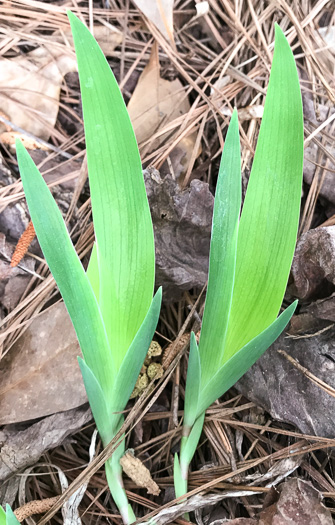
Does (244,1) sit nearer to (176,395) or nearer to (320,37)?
(320,37)

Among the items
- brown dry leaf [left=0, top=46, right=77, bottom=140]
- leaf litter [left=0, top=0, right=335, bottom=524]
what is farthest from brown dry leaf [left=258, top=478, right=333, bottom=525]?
brown dry leaf [left=0, top=46, right=77, bottom=140]

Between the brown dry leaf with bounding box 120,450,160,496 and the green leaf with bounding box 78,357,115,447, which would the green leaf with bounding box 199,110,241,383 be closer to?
the green leaf with bounding box 78,357,115,447

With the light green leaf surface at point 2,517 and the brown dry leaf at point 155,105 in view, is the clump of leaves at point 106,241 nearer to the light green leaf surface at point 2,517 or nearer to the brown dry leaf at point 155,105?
the light green leaf surface at point 2,517

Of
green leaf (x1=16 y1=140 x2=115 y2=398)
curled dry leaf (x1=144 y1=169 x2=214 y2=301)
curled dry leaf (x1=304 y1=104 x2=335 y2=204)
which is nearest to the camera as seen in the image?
green leaf (x1=16 y1=140 x2=115 y2=398)

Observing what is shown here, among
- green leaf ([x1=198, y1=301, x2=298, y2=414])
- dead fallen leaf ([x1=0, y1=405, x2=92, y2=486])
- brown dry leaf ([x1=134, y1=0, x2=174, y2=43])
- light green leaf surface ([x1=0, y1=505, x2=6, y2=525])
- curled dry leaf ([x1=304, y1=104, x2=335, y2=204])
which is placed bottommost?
dead fallen leaf ([x1=0, y1=405, x2=92, y2=486])

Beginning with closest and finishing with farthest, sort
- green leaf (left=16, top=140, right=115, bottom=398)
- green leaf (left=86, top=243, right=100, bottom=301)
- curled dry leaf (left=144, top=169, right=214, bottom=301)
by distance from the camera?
green leaf (left=16, top=140, right=115, bottom=398)
green leaf (left=86, top=243, right=100, bottom=301)
curled dry leaf (left=144, top=169, right=214, bottom=301)

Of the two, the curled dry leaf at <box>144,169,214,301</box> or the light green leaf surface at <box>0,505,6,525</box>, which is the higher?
the curled dry leaf at <box>144,169,214,301</box>

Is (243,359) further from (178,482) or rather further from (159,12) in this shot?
(159,12)
